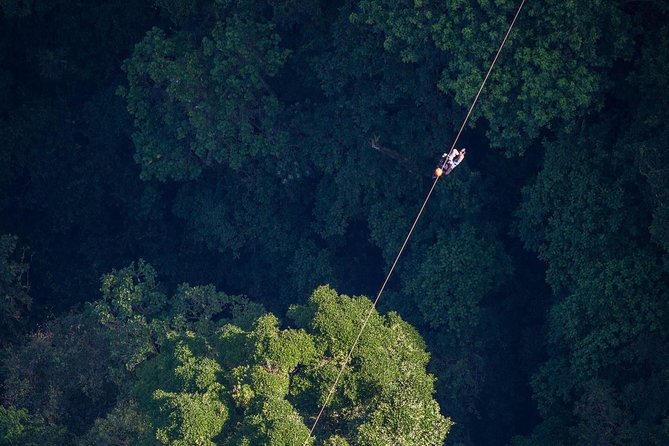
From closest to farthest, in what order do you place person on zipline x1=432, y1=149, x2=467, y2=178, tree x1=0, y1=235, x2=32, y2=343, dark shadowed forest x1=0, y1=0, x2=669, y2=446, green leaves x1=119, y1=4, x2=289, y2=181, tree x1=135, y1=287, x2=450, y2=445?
tree x1=135, y1=287, x2=450, y2=445, dark shadowed forest x1=0, y1=0, x2=669, y2=446, person on zipline x1=432, y1=149, x2=467, y2=178, green leaves x1=119, y1=4, x2=289, y2=181, tree x1=0, y1=235, x2=32, y2=343

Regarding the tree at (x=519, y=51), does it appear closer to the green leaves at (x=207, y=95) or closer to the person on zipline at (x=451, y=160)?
the person on zipline at (x=451, y=160)

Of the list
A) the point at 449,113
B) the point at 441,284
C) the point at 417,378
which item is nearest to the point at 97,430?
the point at 417,378

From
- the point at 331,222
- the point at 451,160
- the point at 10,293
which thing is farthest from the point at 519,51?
the point at 10,293

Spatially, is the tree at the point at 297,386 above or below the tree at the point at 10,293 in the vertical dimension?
below

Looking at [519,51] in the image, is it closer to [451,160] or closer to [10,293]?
[451,160]

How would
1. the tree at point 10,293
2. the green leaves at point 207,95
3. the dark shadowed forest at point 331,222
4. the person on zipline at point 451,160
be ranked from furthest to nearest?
the tree at point 10,293, the green leaves at point 207,95, the person on zipline at point 451,160, the dark shadowed forest at point 331,222

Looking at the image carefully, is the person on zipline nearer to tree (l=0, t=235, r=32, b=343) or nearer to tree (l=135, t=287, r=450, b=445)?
tree (l=135, t=287, r=450, b=445)

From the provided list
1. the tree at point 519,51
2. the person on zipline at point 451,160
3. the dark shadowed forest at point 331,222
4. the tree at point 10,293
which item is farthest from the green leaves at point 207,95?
the person on zipline at point 451,160

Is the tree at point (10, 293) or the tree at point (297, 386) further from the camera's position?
the tree at point (10, 293)

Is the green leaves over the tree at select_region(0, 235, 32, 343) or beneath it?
over

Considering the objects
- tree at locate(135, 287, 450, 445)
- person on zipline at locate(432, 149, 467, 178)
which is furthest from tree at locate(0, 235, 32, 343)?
person on zipline at locate(432, 149, 467, 178)
